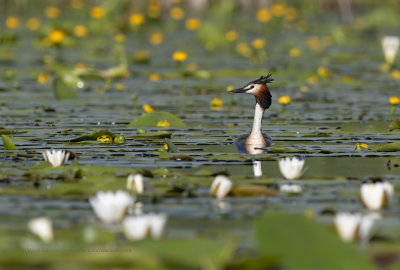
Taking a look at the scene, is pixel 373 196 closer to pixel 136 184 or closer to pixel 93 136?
pixel 136 184

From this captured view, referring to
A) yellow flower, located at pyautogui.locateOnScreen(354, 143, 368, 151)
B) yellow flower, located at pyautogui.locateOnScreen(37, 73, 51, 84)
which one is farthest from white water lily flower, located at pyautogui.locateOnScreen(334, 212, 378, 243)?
yellow flower, located at pyautogui.locateOnScreen(37, 73, 51, 84)

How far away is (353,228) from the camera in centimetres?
360

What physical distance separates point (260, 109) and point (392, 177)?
1981 millimetres

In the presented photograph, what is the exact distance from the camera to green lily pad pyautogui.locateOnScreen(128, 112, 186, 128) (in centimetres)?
811

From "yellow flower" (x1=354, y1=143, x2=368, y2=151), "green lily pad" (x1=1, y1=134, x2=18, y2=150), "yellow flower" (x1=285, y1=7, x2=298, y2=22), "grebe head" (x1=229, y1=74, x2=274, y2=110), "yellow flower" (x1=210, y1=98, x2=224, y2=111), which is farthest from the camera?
"yellow flower" (x1=285, y1=7, x2=298, y2=22)

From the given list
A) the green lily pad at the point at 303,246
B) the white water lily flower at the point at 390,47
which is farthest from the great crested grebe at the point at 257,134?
the white water lily flower at the point at 390,47

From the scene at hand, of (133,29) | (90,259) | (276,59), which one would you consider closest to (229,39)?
(276,59)

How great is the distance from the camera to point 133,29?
19.7 m

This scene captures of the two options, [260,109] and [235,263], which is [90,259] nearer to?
[235,263]

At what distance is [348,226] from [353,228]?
2cm

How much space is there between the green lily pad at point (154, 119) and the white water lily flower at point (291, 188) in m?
3.11

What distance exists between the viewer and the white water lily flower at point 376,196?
4.36 meters

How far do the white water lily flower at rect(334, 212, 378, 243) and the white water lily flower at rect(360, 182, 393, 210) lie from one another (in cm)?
71

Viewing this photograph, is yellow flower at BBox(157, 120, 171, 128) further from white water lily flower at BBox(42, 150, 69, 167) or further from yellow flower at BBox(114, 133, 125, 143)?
white water lily flower at BBox(42, 150, 69, 167)
